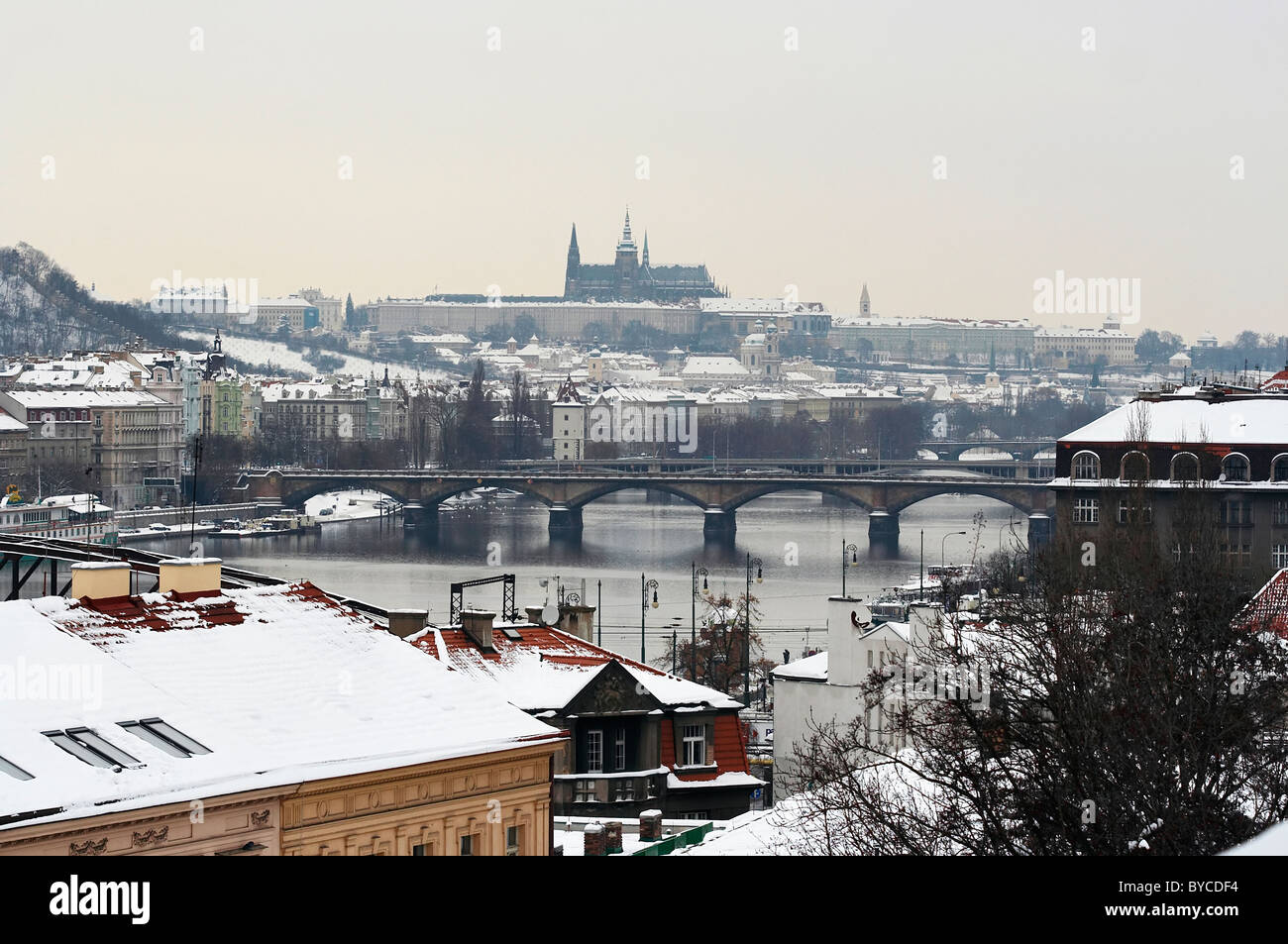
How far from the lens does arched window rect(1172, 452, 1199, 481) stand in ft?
67.7

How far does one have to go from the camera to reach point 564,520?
4334cm

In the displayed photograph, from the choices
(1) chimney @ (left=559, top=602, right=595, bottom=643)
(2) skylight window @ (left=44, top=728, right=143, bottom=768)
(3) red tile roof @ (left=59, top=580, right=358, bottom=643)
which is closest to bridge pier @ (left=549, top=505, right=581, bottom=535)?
(1) chimney @ (left=559, top=602, right=595, bottom=643)

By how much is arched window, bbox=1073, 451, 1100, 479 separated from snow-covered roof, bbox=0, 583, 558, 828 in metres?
16.8

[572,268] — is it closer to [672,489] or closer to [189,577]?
[672,489]

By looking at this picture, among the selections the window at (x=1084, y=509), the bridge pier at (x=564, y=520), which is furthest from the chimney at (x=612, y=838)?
the bridge pier at (x=564, y=520)

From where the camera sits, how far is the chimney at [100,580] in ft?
20.9

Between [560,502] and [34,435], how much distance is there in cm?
1193

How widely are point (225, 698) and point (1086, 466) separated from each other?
18.2 metres

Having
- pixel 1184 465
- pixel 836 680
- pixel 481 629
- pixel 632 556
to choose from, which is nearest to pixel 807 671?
pixel 836 680

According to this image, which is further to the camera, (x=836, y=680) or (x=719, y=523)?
(x=719, y=523)
